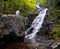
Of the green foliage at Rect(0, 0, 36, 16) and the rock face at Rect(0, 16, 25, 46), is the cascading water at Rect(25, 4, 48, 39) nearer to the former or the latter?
the rock face at Rect(0, 16, 25, 46)

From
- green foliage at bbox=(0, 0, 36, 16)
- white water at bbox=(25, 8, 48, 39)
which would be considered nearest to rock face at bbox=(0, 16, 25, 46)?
white water at bbox=(25, 8, 48, 39)

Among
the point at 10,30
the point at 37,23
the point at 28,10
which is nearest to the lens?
the point at 10,30

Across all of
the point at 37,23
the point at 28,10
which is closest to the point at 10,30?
the point at 37,23

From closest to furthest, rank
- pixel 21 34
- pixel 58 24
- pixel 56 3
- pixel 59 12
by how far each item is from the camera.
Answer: pixel 21 34 → pixel 58 24 → pixel 59 12 → pixel 56 3

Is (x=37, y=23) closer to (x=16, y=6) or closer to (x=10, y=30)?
(x=16, y=6)

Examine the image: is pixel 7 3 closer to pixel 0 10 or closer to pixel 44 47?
pixel 0 10

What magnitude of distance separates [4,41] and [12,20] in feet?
8.87

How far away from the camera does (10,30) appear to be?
770 inches

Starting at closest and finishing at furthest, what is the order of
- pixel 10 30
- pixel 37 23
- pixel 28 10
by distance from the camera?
Answer: 1. pixel 10 30
2. pixel 37 23
3. pixel 28 10

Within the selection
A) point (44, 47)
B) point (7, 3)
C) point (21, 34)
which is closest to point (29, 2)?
point (7, 3)

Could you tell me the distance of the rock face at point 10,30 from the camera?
1908 cm

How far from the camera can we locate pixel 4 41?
1953 cm

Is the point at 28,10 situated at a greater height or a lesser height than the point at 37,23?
lesser

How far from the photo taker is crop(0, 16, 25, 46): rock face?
19.1 m
